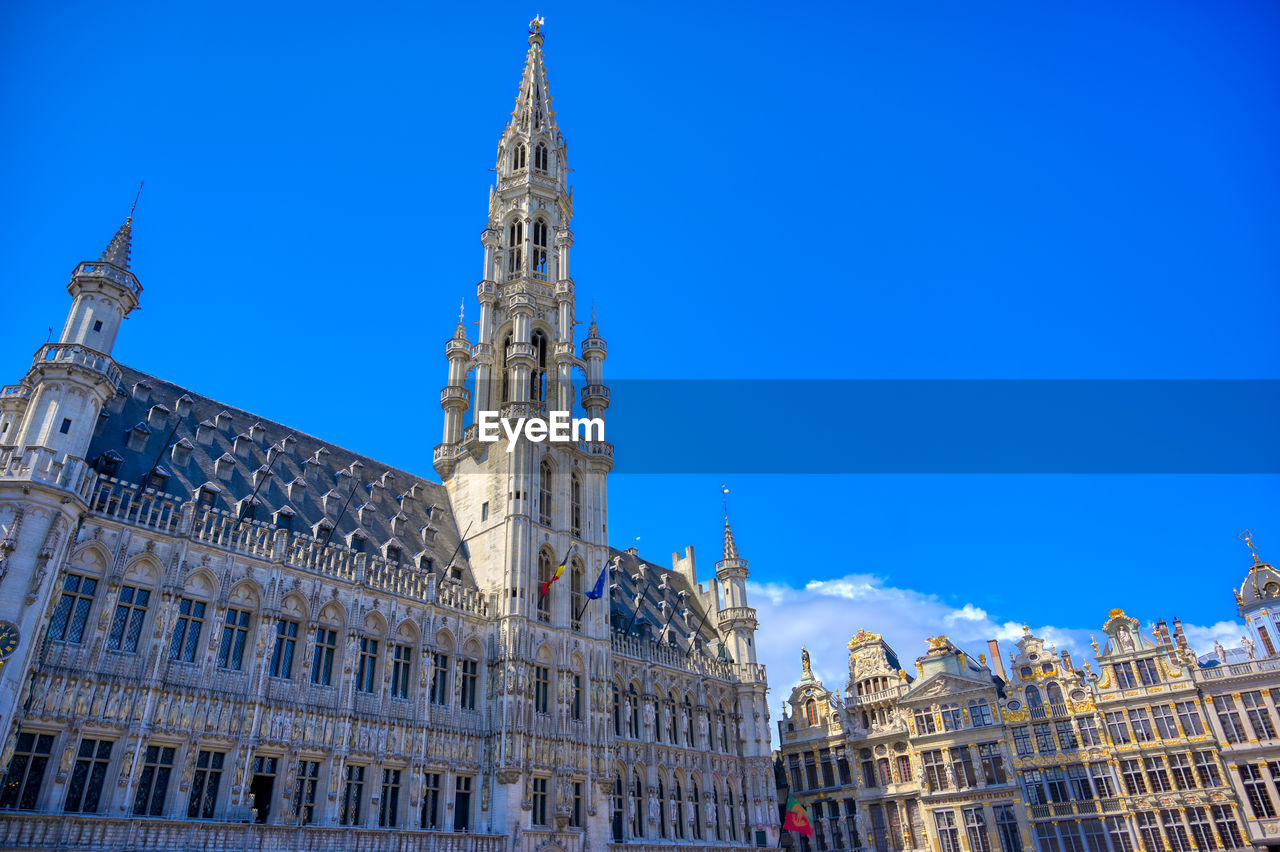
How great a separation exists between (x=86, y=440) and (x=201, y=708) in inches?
430

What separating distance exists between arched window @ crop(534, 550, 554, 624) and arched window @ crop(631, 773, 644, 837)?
37.5 ft

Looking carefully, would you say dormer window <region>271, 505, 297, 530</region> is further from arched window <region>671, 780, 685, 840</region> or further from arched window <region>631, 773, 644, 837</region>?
arched window <region>671, 780, 685, 840</region>

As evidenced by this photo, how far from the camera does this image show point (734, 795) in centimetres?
5278

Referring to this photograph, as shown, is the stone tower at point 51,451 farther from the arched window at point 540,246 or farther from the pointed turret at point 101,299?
the arched window at point 540,246

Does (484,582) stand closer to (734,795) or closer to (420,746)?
(420,746)

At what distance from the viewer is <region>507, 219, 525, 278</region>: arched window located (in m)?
58.1

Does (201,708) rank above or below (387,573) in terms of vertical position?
below

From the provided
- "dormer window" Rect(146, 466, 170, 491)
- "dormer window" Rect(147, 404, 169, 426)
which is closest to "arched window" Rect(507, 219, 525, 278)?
"dormer window" Rect(147, 404, 169, 426)

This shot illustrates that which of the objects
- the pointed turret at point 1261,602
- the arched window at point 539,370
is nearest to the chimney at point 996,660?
the pointed turret at point 1261,602

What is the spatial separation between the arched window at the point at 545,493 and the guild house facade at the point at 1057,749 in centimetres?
2885

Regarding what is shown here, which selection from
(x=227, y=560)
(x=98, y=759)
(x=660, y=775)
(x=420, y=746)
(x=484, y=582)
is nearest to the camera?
(x=98, y=759)

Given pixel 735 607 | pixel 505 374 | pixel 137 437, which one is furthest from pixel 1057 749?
pixel 137 437

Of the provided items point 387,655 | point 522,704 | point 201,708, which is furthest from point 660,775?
point 201,708

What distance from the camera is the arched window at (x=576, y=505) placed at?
49.9 metres
